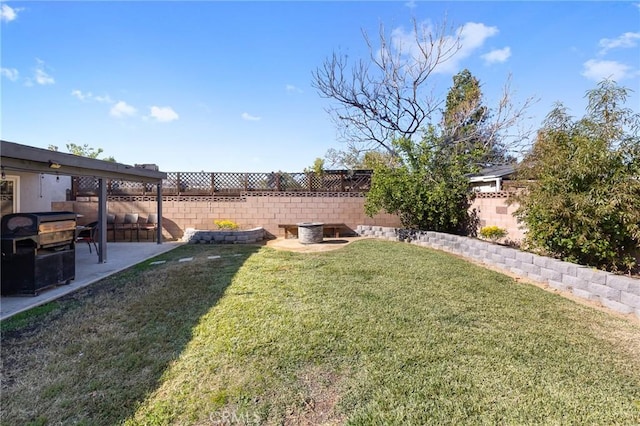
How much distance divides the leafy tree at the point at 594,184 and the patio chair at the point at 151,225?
1044 centimetres

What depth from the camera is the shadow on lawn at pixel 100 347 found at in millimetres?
2160

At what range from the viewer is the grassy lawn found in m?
2.07

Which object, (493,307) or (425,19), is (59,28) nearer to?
(493,307)

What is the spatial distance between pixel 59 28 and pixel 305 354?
354 inches

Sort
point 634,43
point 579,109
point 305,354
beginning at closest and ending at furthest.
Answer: point 305,354 < point 579,109 < point 634,43

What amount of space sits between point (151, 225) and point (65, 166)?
192 inches

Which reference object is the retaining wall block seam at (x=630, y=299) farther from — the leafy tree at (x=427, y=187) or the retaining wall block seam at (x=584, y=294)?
the leafy tree at (x=427, y=187)

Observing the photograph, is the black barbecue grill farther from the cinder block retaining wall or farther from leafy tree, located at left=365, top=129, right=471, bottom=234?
the cinder block retaining wall

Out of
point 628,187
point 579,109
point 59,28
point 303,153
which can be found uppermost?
point 59,28

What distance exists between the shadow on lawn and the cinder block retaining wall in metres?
5.29

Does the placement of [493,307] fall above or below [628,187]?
below

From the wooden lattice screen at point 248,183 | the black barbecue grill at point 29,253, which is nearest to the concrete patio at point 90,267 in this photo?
the black barbecue grill at point 29,253

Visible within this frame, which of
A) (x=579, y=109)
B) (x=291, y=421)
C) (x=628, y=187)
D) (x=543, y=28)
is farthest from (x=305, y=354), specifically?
(x=543, y=28)

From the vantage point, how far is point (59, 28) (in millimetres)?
6980
